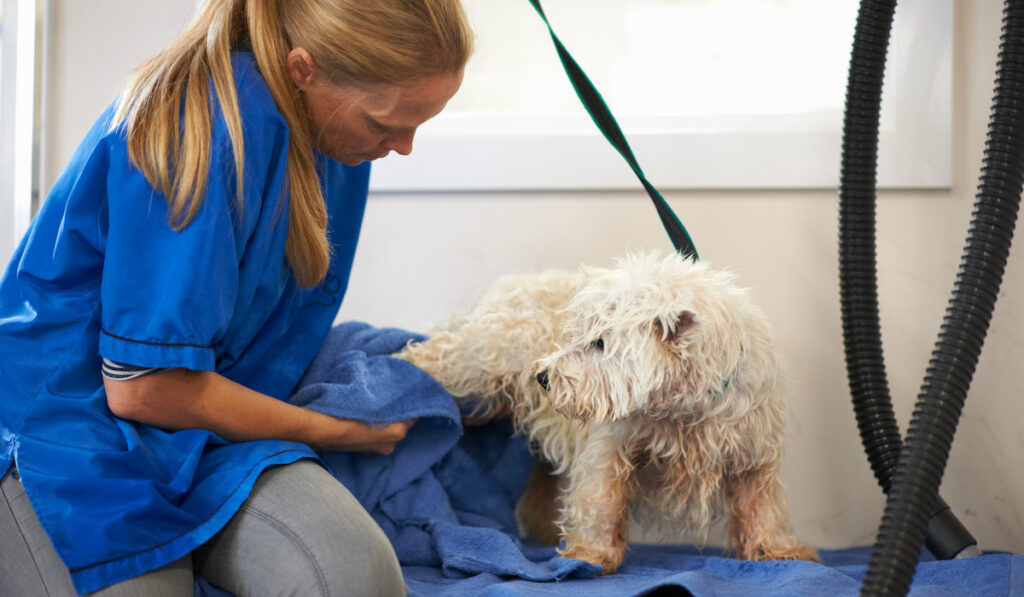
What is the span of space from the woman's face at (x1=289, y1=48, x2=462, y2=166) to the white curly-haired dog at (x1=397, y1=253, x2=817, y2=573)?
387mm

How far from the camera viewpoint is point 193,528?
0.99 m

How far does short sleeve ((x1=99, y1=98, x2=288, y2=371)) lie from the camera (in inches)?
37.1

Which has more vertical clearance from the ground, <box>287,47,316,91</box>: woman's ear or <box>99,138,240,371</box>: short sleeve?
<box>287,47,316,91</box>: woman's ear

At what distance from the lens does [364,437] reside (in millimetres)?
1324

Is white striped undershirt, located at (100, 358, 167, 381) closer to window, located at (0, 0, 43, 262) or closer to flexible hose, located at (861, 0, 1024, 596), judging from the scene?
flexible hose, located at (861, 0, 1024, 596)

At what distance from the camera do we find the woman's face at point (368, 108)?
1060 mm

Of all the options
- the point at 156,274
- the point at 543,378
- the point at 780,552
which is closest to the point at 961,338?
the point at 780,552

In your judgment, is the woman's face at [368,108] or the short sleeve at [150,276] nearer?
the short sleeve at [150,276]

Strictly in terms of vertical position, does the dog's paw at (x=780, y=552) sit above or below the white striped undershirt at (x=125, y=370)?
below

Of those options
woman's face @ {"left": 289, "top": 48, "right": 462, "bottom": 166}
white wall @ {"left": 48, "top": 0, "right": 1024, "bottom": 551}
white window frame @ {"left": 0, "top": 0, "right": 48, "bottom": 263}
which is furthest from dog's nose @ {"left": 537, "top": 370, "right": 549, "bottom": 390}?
white window frame @ {"left": 0, "top": 0, "right": 48, "bottom": 263}

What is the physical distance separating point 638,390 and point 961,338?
0.42m

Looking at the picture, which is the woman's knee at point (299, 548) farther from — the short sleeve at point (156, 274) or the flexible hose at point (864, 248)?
the flexible hose at point (864, 248)

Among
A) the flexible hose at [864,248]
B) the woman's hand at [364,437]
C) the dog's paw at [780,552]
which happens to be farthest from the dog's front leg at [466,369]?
the flexible hose at [864,248]

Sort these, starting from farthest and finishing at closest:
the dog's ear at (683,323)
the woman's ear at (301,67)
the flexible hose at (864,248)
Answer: the flexible hose at (864,248) → the dog's ear at (683,323) → the woman's ear at (301,67)
